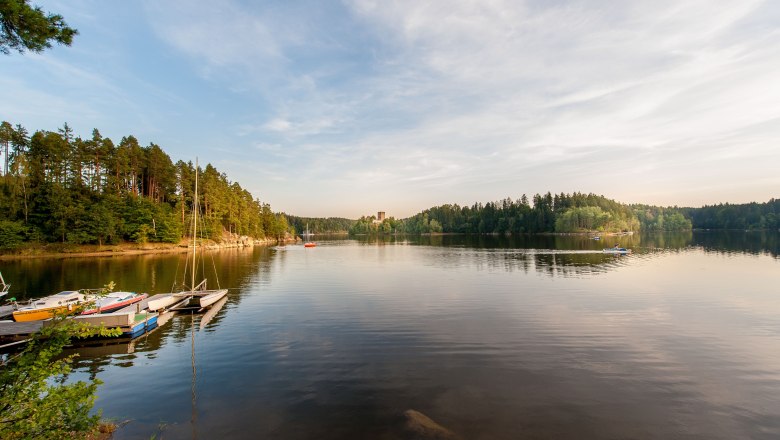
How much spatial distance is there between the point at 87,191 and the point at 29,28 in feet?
364

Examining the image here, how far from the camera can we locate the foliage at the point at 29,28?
1152cm

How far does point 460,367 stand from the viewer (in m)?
21.2

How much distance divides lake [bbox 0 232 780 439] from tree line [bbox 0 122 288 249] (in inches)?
2319

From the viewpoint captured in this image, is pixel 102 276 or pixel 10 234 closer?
pixel 102 276

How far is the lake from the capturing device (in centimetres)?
1516

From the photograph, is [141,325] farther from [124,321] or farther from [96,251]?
[96,251]

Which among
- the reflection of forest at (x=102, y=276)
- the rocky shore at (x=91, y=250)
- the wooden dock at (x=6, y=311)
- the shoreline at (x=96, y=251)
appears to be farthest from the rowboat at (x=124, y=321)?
the shoreline at (x=96, y=251)

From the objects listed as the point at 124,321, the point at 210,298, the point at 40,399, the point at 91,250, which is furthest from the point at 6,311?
the point at 91,250

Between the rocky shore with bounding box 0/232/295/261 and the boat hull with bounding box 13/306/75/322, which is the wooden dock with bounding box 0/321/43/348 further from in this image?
the rocky shore with bounding box 0/232/295/261

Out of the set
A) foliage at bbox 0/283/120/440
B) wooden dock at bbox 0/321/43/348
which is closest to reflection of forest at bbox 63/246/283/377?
wooden dock at bbox 0/321/43/348

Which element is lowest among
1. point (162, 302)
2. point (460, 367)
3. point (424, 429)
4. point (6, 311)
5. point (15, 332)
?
point (460, 367)

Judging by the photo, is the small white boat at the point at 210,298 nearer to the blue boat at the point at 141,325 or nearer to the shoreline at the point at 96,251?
the blue boat at the point at 141,325

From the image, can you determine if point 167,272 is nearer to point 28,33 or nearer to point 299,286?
point 299,286

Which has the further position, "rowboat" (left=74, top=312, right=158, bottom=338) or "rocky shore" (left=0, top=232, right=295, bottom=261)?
"rocky shore" (left=0, top=232, right=295, bottom=261)
